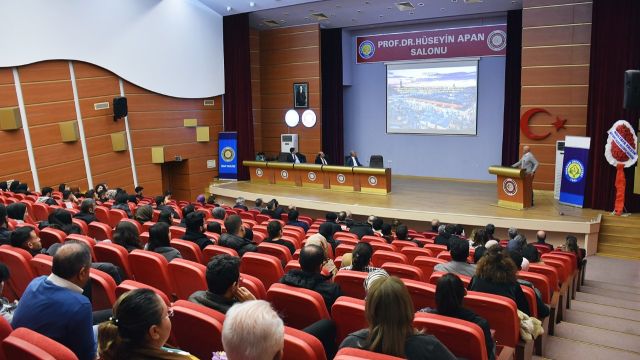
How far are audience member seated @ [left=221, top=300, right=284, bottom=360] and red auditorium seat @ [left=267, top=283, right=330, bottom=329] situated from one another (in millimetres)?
1151

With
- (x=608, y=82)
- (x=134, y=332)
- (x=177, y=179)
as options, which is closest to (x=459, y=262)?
(x=134, y=332)

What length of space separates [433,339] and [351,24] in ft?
43.5

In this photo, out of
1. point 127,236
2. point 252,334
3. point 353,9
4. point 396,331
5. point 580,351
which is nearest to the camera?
point 252,334

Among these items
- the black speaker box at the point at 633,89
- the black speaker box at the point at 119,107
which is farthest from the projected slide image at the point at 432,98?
the black speaker box at the point at 119,107

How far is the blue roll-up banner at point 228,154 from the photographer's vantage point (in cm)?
1442

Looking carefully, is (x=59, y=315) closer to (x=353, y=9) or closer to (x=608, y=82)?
(x=608, y=82)

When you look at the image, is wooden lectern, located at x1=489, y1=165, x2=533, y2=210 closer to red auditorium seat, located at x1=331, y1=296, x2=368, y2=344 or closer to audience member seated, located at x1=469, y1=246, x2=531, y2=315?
audience member seated, located at x1=469, y1=246, x2=531, y2=315

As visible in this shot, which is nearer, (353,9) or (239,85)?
(353,9)

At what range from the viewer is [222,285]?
2.48 meters

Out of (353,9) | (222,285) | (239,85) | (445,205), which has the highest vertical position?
(353,9)

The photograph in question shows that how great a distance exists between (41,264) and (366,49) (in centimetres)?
1283

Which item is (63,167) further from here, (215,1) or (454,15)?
(454,15)

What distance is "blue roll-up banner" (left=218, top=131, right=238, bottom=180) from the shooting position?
14.4 metres

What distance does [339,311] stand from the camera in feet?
8.60
